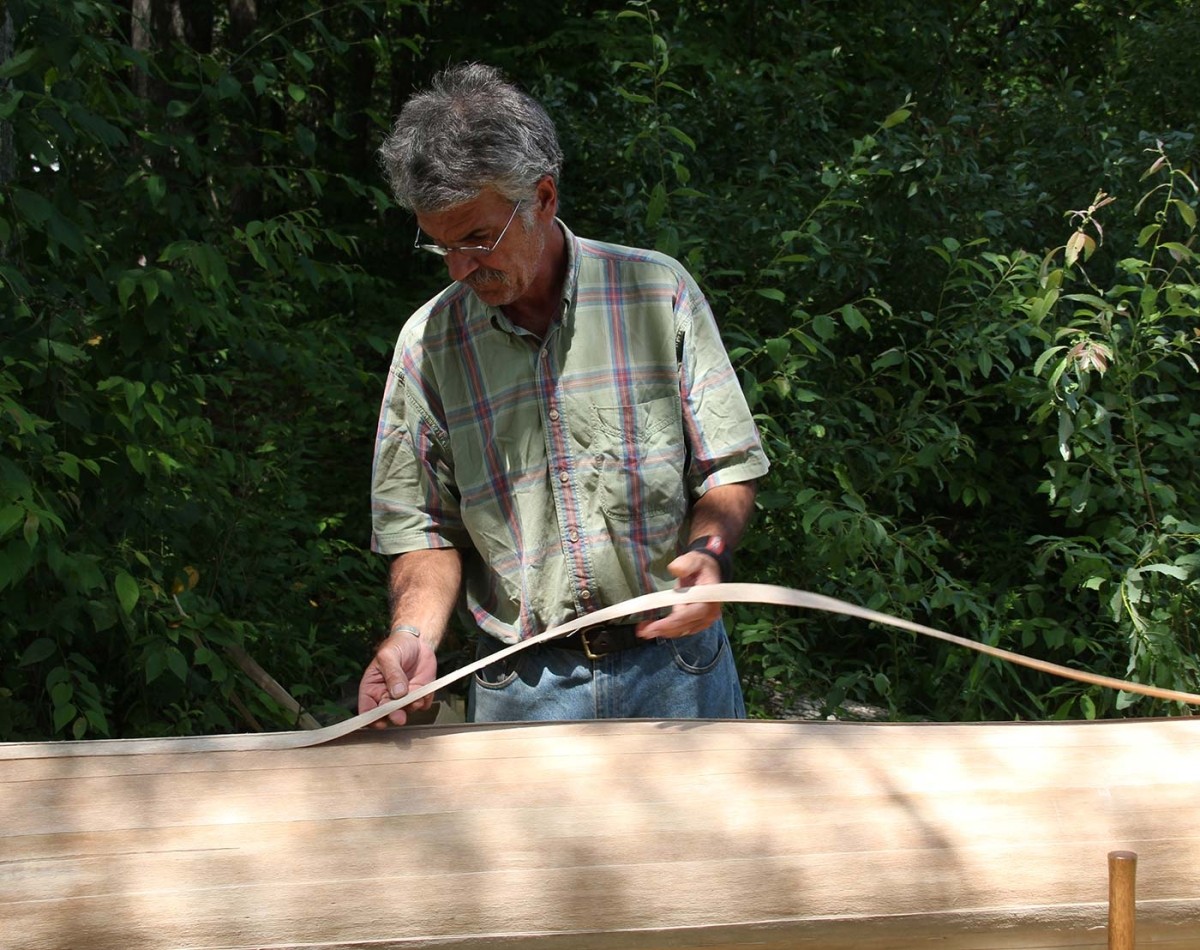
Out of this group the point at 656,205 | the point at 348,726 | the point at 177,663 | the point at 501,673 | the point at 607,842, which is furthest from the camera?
the point at 656,205

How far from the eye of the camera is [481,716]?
2.30 metres

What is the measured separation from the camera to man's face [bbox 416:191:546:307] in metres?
2.04

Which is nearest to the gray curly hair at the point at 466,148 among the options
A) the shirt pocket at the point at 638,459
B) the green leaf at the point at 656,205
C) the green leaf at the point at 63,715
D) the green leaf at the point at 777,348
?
the shirt pocket at the point at 638,459

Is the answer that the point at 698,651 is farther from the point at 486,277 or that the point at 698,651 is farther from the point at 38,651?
the point at 38,651

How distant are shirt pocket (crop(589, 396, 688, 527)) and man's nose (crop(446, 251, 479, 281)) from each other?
31 cm

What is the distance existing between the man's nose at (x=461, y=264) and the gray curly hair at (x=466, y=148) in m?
0.08

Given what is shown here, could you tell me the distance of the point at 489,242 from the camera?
6.75 ft

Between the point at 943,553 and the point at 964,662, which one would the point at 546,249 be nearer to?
the point at 964,662

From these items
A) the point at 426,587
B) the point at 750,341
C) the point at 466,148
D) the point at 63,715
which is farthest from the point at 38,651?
the point at 750,341

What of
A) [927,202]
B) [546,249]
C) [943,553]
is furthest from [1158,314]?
[546,249]

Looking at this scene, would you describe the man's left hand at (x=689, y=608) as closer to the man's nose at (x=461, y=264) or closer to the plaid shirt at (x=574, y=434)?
the plaid shirt at (x=574, y=434)

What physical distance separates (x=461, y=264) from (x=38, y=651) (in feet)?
6.28

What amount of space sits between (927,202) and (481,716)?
10.8 ft

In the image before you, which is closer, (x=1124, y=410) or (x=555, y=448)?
(x=555, y=448)
